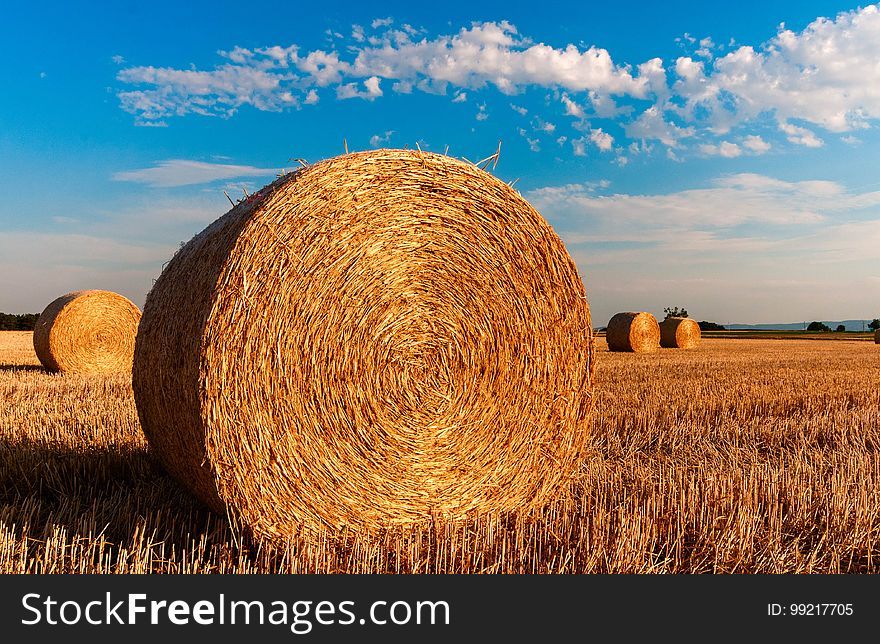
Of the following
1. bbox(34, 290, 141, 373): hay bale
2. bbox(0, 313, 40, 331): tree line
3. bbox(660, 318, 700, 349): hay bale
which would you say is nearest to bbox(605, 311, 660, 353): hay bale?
bbox(660, 318, 700, 349): hay bale

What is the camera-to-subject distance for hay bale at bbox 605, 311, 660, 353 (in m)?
20.4

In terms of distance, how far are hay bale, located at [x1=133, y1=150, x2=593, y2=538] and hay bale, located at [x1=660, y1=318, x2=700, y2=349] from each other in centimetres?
2062

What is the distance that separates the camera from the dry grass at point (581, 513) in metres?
3.62

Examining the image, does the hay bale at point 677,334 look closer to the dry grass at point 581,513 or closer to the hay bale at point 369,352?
the dry grass at point 581,513

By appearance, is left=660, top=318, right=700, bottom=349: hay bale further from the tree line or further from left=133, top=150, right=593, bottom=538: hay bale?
the tree line

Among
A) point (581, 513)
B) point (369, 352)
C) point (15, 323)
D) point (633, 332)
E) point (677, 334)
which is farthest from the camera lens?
point (15, 323)

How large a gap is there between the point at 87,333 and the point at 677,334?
18.1 meters

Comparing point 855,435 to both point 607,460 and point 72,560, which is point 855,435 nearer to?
point 607,460

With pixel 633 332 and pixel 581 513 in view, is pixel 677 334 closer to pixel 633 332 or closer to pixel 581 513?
pixel 633 332

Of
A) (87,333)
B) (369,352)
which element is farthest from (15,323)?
(369,352)

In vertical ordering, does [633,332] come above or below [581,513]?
above

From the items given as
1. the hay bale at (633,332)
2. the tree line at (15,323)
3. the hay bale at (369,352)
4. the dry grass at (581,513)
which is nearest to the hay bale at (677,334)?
the hay bale at (633,332)

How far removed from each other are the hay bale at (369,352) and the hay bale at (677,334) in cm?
2062

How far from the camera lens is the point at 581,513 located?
429 cm
